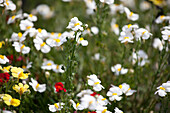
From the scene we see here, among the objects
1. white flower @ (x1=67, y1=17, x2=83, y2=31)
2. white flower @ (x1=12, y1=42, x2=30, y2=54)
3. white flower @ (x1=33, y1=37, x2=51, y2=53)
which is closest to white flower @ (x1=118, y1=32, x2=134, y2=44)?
white flower @ (x1=67, y1=17, x2=83, y2=31)

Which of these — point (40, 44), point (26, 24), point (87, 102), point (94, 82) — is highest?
point (26, 24)

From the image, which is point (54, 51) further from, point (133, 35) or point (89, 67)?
point (133, 35)

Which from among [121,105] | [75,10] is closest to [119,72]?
[121,105]

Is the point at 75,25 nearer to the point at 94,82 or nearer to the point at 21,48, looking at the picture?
the point at 94,82

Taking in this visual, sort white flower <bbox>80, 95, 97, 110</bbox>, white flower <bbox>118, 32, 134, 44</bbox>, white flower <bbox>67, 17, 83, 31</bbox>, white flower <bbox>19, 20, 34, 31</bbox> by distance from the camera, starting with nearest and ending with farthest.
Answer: white flower <bbox>80, 95, 97, 110</bbox>
white flower <bbox>67, 17, 83, 31</bbox>
white flower <bbox>118, 32, 134, 44</bbox>
white flower <bbox>19, 20, 34, 31</bbox>

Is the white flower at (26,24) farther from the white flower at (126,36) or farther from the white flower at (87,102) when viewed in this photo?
the white flower at (87,102)

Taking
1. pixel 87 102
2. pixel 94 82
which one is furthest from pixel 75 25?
pixel 87 102

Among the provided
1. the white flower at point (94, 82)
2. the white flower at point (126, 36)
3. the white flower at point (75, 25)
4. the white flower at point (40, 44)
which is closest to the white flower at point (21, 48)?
the white flower at point (40, 44)

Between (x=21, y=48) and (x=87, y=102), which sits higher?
(x=21, y=48)

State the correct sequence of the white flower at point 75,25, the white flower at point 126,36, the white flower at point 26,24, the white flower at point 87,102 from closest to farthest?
1. the white flower at point 87,102
2. the white flower at point 75,25
3. the white flower at point 126,36
4. the white flower at point 26,24

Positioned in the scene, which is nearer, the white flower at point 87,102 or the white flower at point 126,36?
the white flower at point 87,102

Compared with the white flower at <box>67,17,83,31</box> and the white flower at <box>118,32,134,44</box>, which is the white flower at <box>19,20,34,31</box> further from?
the white flower at <box>118,32,134,44</box>

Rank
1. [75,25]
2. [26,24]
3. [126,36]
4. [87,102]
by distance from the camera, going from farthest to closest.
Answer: [26,24], [126,36], [75,25], [87,102]
